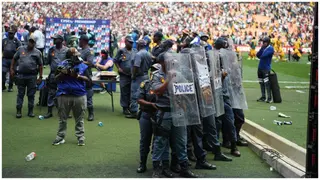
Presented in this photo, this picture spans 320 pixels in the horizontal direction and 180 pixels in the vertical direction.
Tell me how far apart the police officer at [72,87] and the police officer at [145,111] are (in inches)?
69.3

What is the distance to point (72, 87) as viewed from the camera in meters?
8.46

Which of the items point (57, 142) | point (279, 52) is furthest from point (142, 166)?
point (279, 52)

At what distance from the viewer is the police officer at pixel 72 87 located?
839 cm

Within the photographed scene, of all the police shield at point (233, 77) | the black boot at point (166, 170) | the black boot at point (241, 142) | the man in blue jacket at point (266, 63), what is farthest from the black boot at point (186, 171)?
the man in blue jacket at point (266, 63)

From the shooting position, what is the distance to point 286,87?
58.7 feet

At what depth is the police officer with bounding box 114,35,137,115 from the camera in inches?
460

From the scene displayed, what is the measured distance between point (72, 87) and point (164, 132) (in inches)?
91.5

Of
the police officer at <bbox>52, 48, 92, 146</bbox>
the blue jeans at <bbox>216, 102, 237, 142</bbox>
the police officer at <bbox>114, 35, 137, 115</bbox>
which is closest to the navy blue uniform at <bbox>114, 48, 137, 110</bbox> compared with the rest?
the police officer at <bbox>114, 35, 137, 115</bbox>

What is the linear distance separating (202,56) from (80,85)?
2.34m

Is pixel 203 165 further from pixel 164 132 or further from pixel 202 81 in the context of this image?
pixel 202 81

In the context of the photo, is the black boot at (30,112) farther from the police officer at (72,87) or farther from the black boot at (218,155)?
the black boot at (218,155)

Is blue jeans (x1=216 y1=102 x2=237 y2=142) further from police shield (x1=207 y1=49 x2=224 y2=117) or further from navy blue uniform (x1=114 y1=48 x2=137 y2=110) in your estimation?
navy blue uniform (x1=114 y1=48 x2=137 y2=110)

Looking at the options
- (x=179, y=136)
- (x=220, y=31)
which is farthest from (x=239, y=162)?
(x=220, y=31)

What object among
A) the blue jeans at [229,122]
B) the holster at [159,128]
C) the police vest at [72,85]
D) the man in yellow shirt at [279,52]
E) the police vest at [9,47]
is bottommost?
the man in yellow shirt at [279,52]
